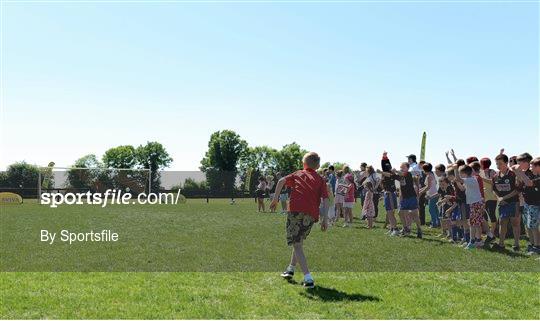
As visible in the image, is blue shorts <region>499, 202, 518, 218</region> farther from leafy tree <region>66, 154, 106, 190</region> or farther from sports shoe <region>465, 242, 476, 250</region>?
leafy tree <region>66, 154, 106, 190</region>

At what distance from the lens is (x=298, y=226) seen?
7988 millimetres

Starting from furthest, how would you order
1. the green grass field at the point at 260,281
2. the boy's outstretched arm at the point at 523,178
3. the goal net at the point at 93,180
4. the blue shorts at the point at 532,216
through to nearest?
the goal net at the point at 93,180, the blue shorts at the point at 532,216, the boy's outstretched arm at the point at 523,178, the green grass field at the point at 260,281

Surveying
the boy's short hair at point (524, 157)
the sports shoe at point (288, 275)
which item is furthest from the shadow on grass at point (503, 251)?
the sports shoe at point (288, 275)

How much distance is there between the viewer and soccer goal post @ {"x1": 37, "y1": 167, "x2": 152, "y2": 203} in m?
49.2

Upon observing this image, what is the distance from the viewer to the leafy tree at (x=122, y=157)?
114312 mm

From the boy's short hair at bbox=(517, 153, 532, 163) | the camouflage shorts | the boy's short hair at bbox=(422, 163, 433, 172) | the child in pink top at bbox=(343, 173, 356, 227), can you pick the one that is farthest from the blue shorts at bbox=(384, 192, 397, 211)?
the camouflage shorts

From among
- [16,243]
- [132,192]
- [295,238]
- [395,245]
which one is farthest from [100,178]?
[295,238]

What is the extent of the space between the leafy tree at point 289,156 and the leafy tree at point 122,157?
32189 millimetres

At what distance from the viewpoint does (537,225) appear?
1146cm

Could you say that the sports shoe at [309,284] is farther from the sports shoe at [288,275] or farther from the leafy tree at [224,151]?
the leafy tree at [224,151]

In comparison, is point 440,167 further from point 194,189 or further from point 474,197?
point 194,189

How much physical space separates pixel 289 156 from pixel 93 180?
70605 mm

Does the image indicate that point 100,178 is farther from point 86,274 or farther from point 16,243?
point 86,274

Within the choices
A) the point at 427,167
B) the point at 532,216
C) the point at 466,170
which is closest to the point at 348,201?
the point at 427,167
